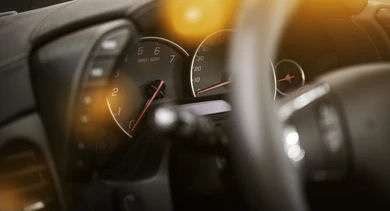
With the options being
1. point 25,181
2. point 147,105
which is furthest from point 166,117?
point 147,105

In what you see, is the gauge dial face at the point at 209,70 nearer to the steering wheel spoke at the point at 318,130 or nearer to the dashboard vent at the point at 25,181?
the dashboard vent at the point at 25,181

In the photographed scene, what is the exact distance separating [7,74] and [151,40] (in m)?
0.78

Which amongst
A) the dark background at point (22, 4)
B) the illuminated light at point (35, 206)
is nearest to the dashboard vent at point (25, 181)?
the illuminated light at point (35, 206)

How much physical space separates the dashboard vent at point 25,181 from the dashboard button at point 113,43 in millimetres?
263

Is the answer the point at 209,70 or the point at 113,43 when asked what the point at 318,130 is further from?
the point at 209,70

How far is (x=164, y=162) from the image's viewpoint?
4.75 ft

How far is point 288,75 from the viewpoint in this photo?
2.29 metres

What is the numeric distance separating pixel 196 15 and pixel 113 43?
30cm

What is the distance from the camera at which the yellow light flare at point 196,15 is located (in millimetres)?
1449

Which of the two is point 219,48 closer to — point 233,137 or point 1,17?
point 1,17

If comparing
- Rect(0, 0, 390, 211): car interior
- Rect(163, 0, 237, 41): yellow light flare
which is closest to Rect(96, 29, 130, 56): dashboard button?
Rect(0, 0, 390, 211): car interior

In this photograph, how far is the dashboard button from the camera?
53.1 inches

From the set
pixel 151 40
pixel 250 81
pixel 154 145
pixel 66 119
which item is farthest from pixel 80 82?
pixel 151 40

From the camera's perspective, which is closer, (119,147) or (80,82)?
(80,82)
